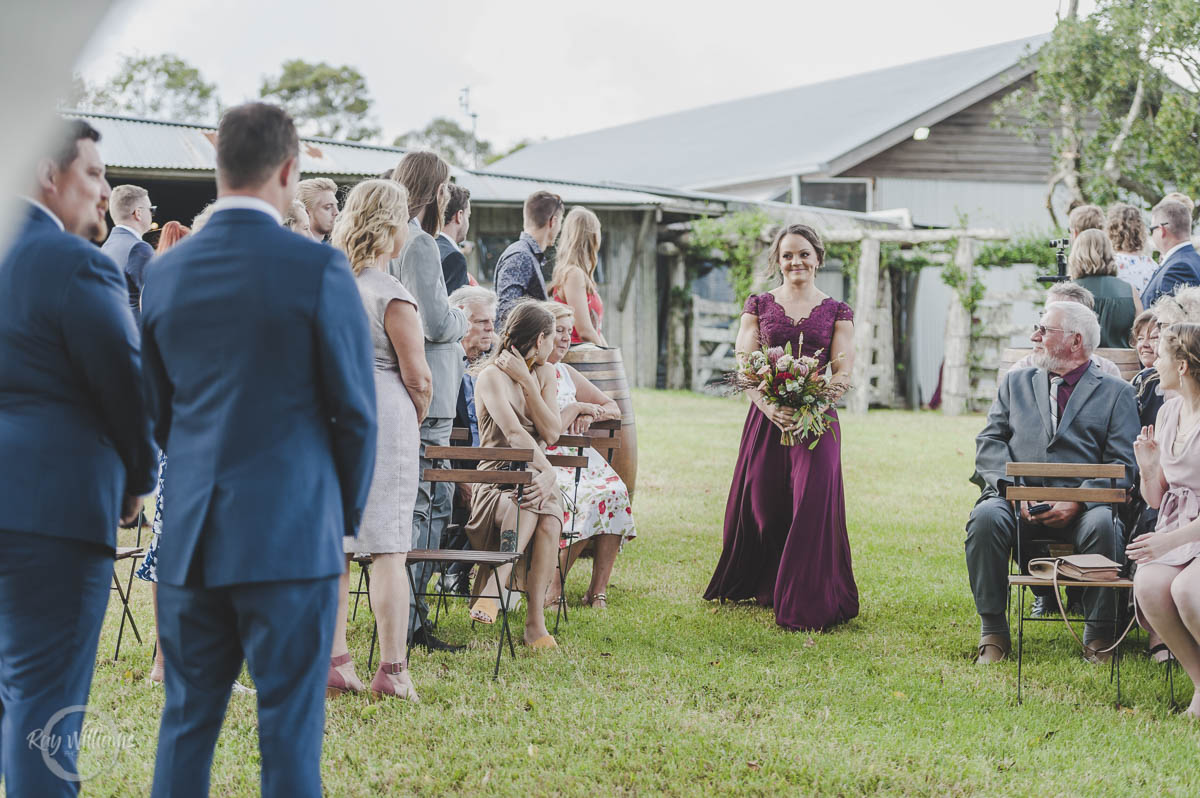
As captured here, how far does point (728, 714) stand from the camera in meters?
4.42

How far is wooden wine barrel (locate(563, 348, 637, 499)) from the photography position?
7.20m

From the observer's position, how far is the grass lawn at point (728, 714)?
3.79 m

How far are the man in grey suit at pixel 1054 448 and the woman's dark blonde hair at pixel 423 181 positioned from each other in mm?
3018

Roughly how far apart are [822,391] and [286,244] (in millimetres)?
3806

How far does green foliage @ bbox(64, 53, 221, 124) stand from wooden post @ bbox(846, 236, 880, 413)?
3195 cm

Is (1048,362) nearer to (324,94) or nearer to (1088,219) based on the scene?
(1088,219)

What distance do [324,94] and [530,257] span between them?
43.1m

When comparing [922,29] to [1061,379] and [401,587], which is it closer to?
[1061,379]

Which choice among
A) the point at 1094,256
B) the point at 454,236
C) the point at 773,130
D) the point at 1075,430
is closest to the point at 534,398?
the point at 454,236

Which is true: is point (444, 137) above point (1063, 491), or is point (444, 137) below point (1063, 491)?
above

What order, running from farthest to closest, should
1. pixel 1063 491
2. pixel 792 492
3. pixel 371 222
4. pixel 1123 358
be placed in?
pixel 1123 358, pixel 792 492, pixel 1063 491, pixel 371 222

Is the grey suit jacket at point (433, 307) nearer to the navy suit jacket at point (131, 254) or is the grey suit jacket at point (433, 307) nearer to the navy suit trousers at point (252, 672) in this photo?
the navy suit jacket at point (131, 254)

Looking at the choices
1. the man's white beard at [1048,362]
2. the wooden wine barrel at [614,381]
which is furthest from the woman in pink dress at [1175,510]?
the wooden wine barrel at [614,381]

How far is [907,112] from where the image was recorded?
20906 millimetres
